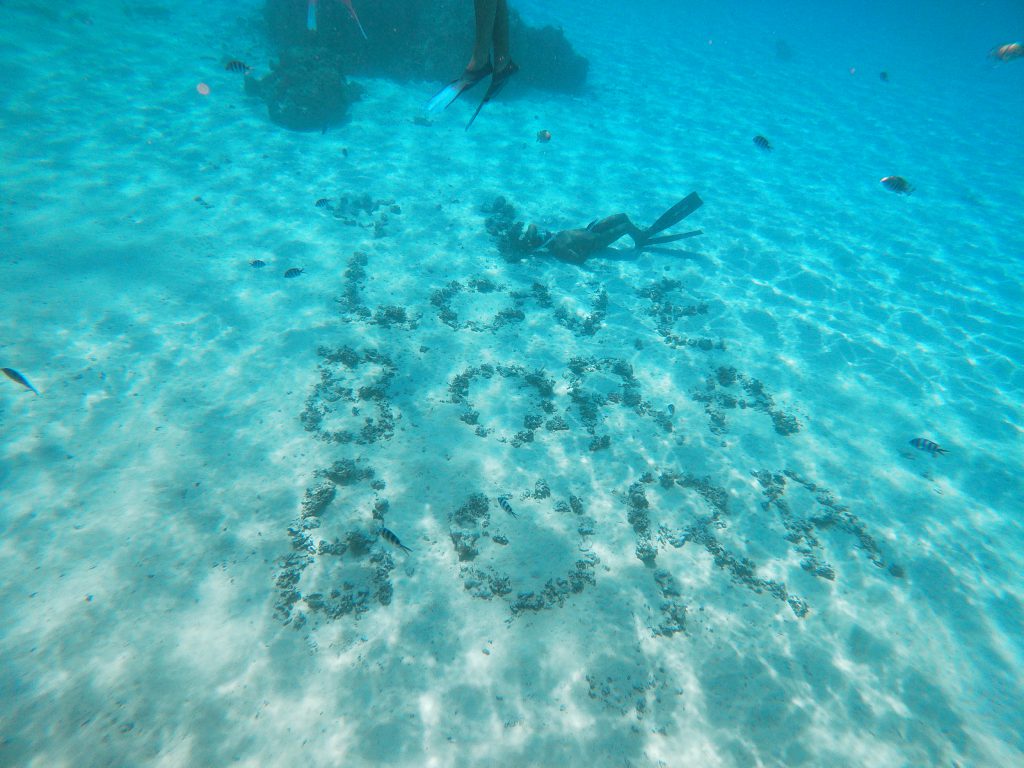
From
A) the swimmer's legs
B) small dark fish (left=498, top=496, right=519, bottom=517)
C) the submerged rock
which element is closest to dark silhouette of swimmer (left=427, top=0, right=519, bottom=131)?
the swimmer's legs

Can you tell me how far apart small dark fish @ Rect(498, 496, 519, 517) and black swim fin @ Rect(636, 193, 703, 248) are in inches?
385

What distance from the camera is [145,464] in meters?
6.54

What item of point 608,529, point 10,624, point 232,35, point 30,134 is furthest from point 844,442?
point 232,35

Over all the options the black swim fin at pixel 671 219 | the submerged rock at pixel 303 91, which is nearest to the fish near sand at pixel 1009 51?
the black swim fin at pixel 671 219

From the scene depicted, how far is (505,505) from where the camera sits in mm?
6828

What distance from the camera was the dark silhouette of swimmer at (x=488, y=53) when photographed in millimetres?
2211

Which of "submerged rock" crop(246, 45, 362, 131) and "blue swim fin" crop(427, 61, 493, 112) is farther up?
"blue swim fin" crop(427, 61, 493, 112)

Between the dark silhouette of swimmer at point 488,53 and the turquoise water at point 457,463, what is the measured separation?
18.2 ft

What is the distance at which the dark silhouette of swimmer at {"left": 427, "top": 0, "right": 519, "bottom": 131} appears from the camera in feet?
7.25

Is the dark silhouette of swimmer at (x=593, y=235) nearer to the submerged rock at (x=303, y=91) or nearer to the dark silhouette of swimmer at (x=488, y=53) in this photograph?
the dark silhouette of swimmer at (x=488, y=53)

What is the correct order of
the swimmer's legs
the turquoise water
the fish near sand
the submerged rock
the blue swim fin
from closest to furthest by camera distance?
the swimmer's legs
the blue swim fin
the turquoise water
the fish near sand
the submerged rock

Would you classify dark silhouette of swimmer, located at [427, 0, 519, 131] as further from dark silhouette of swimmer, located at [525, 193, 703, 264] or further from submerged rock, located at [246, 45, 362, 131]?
submerged rock, located at [246, 45, 362, 131]

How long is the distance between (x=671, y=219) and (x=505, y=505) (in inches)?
413

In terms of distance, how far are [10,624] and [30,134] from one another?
1496 cm
